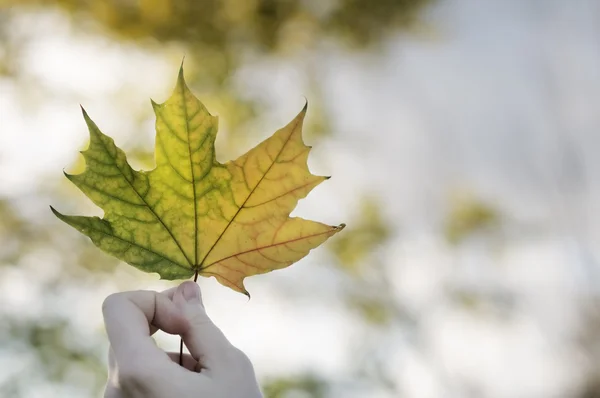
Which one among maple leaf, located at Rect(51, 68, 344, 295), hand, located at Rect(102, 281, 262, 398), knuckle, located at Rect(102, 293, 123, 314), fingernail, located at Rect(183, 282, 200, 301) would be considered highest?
maple leaf, located at Rect(51, 68, 344, 295)

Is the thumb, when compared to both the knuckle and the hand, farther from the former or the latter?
the knuckle

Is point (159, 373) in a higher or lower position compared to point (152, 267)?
lower

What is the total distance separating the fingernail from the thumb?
14 mm

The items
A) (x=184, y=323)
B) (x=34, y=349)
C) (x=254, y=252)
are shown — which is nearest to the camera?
(x=184, y=323)

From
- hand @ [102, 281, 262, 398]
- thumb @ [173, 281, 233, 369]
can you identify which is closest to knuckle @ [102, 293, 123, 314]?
hand @ [102, 281, 262, 398]

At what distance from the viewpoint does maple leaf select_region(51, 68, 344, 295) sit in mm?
1075

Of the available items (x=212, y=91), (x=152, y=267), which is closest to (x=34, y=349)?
(x=212, y=91)

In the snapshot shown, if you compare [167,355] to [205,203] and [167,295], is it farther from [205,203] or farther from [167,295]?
[205,203]

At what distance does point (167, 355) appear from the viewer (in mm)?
929

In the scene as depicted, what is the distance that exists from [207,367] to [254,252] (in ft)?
0.79

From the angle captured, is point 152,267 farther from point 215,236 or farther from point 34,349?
point 34,349

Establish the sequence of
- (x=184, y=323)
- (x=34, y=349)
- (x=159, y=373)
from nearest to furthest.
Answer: (x=159, y=373) < (x=184, y=323) < (x=34, y=349)

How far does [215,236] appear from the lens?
1110 millimetres

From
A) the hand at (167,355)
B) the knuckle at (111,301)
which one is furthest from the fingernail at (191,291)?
the knuckle at (111,301)
